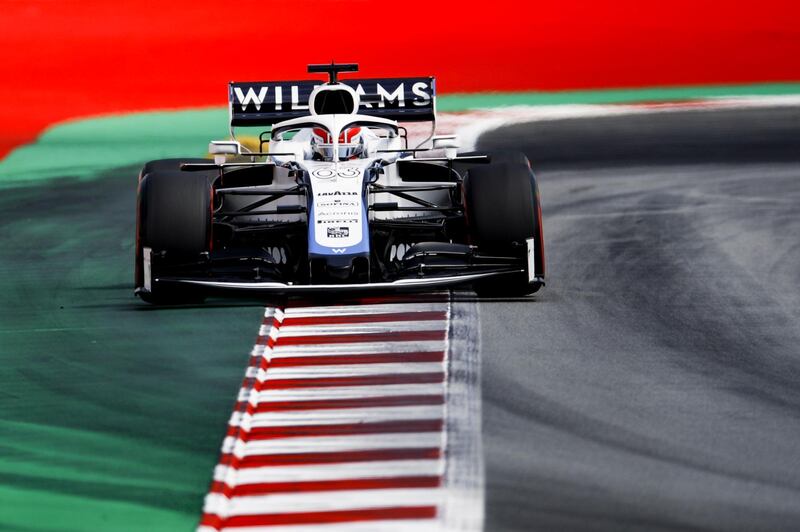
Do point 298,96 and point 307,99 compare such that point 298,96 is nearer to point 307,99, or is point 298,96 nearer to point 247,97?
point 307,99

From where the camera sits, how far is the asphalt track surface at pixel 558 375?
27.1 ft

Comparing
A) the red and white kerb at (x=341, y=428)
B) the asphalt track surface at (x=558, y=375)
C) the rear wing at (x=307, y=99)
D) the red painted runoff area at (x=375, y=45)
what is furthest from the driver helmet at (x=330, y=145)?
the red painted runoff area at (x=375, y=45)

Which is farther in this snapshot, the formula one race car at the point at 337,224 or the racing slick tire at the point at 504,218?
the racing slick tire at the point at 504,218

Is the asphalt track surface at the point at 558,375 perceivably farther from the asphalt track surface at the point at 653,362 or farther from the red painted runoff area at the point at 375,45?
the red painted runoff area at the point at 375,45

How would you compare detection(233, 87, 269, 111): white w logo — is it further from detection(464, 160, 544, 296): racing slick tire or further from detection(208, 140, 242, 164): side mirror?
detection(464, 160, 544, 296): racing slick tire

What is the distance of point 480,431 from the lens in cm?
931

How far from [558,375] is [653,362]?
2.49 feet

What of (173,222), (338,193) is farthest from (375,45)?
(173,222)

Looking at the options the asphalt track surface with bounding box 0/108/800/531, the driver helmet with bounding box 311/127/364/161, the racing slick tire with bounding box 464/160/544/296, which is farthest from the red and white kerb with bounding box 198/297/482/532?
the driver helmet with bounding box 311/127/364/161

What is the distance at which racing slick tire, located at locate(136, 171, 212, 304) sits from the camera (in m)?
12.6

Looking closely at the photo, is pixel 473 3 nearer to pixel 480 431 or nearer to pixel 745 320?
pixel 745 320

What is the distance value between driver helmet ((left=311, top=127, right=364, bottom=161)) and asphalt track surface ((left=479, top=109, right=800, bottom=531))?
79.5 inches

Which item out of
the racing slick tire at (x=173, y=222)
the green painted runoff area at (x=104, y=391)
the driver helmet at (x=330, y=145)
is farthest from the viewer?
the driver helmet at (x=330, y=145)

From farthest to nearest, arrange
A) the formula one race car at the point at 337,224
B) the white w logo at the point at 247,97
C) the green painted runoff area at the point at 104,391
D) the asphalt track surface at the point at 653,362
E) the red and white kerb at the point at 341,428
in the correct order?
the white w logo at the point at 247,97 < the formula one race car at the point at 337,224 < the green painted runoff area at the point at 104,391 < the asphalt track surface at the point at 653,362 < the red and white kerb at the point at 341,428
